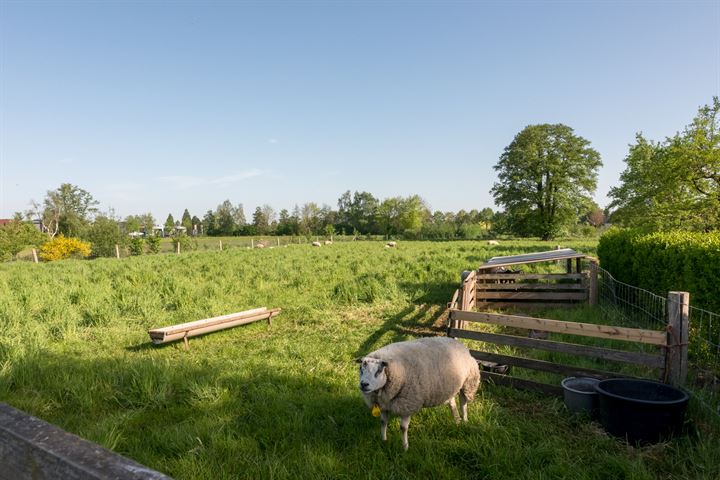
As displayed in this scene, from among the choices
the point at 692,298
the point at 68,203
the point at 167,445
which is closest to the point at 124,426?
the point at 167,445

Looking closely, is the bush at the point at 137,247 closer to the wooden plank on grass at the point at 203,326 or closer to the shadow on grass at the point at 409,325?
the wooden plank on grass at the point at 203,326

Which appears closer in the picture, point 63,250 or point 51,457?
point 51,457

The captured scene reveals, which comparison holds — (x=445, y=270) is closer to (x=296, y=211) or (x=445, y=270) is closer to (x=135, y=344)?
(x=135, y=344)

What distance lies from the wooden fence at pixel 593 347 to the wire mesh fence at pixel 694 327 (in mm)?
479

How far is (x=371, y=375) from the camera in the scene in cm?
431

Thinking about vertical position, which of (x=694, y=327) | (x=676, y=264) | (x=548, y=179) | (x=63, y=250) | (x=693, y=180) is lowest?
(x=63, y=250)

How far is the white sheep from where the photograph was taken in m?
4.46

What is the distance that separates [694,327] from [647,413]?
4099 millimetres

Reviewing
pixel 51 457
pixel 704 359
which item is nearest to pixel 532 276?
pixel 704 359

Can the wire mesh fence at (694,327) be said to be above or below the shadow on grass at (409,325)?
above

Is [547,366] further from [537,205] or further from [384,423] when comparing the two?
[537,205]

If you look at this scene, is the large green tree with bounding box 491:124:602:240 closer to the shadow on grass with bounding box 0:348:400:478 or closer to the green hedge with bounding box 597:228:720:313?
the green hedge with bounding box 597:228:720:313

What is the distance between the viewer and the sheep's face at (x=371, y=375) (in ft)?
14.1

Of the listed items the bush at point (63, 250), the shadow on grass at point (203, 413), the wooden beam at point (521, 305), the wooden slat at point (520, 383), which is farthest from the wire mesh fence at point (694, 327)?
the bush at point (63, 250)
